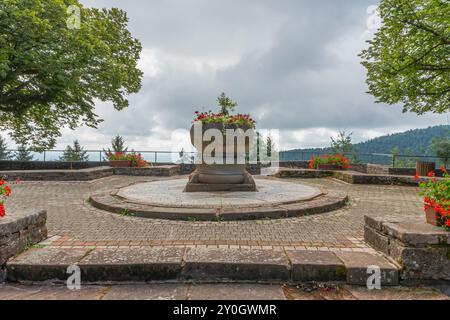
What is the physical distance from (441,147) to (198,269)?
76.3 ft

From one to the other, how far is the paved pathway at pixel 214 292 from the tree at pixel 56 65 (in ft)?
38.9

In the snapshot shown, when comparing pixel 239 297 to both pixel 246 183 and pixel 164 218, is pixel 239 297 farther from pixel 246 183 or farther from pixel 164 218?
pixel 246 183

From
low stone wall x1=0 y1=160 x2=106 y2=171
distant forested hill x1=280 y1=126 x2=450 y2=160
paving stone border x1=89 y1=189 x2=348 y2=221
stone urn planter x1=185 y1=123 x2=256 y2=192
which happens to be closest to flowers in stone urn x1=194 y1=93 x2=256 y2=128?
stone urn planter x1=185 y1=123 x2=256 y2=192

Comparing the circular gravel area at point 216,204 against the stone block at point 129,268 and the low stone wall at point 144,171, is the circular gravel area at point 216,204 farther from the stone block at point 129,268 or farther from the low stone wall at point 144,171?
the low stone wall at point 144,171

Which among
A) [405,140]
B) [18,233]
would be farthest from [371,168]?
[405,140]

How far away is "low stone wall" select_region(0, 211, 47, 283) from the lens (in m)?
2.97

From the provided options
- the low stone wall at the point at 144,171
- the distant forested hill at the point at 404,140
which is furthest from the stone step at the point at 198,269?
the distant forested hill at the point at 404,140

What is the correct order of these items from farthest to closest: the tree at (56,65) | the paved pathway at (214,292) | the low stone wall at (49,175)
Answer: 1. the tree at (56,65)
2. the low stone wall at (49,175)
3. the paved pathway at (214,292)

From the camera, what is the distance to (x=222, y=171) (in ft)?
25.1

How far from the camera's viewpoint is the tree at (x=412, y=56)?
12.0 metres

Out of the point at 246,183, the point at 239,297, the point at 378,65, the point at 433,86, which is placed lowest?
the point at 239,297
